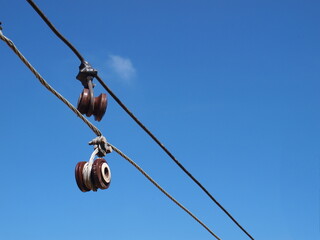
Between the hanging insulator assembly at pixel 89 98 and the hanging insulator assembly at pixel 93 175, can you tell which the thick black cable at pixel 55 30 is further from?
the hanging insulator assembly at pixel 93 175

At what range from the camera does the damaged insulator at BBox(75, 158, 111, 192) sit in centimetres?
420

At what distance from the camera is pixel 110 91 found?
457cm

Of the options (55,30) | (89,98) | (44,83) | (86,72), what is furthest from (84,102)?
(55,30)

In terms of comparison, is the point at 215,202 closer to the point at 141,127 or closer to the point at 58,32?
the point at 141,127

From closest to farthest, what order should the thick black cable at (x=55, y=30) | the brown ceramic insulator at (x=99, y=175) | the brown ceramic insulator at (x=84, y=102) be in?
the thick black cable at (x=55, y=30) → the brown ceramic insulator at (x=84, y=102) → the brown ceramic insulator at (x=99, y=175)

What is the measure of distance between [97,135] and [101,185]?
80 centimetres

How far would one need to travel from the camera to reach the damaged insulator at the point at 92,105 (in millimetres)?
4074

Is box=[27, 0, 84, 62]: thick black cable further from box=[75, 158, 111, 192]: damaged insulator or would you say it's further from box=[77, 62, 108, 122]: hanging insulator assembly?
box=[75, 158, 111, 192]: damaged insulator

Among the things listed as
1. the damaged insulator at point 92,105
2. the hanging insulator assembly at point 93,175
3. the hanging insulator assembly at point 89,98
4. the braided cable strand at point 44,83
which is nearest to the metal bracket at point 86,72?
the hanging insulator assembly at point 89,98

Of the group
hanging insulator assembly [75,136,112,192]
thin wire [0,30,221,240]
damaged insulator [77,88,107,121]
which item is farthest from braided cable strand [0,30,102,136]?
hanging insulator assembly [75,136,112,192]

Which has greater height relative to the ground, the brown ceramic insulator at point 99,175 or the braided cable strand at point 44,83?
the braided cable strand at point 44,83

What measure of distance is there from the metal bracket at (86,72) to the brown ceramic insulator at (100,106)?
19cm

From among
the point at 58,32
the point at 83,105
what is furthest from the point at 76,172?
the point at 58,32

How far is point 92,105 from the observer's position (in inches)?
161
